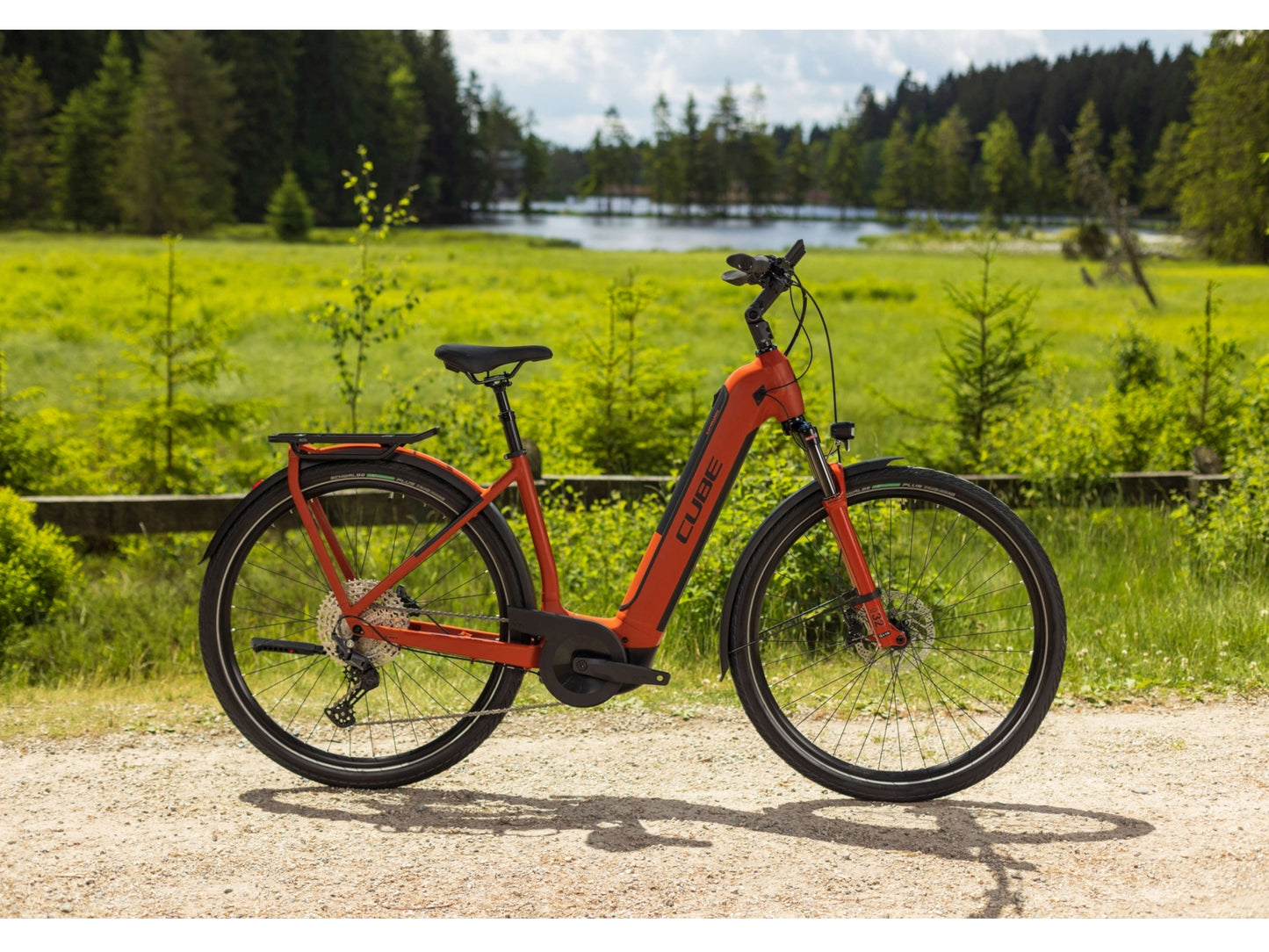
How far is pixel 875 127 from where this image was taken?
38750 millimetres

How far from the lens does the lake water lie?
1715 inches

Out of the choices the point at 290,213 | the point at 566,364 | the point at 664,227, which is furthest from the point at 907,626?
the point at 664,227

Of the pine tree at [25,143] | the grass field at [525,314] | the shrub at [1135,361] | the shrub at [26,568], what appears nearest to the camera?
the shrub at [26,568]

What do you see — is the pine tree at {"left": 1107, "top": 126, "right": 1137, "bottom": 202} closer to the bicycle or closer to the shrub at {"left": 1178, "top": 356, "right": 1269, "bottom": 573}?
the shrub at {"left": 1178, "top": 356, "right": 1269, "bottom": 573}

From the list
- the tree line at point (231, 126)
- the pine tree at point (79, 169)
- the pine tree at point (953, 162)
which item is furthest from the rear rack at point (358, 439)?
the pine tree at point (79, 169)

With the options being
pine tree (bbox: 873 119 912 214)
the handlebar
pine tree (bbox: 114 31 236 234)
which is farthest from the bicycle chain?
pine tree (bbox: 114 31 236 234)

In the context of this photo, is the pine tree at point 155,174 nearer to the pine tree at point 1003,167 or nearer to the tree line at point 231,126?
the tree line at point 231,126

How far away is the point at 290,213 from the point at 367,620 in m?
43.2

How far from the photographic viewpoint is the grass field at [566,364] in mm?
4793

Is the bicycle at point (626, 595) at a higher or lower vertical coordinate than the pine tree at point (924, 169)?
lower

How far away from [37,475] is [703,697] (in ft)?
17.5

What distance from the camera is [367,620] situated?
3480 mm

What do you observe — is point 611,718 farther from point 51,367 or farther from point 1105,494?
point 51,367

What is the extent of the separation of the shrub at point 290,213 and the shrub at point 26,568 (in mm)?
39545
